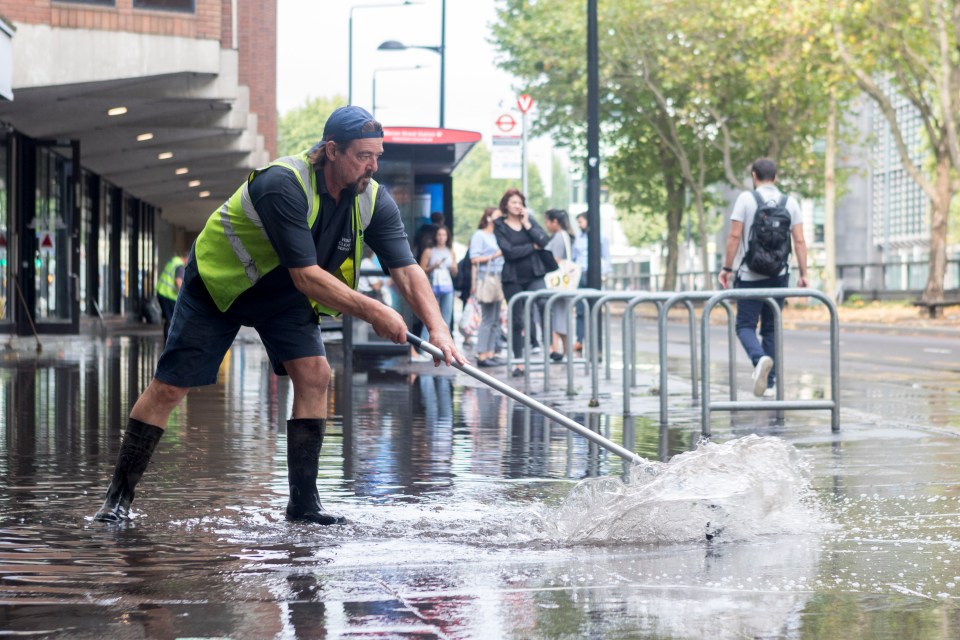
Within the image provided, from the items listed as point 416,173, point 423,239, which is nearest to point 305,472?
point 423,239

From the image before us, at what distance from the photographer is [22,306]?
2631 centimetres

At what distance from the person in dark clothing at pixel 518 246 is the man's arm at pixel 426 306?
9935 millimetres

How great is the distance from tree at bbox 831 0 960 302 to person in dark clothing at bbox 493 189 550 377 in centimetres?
1490

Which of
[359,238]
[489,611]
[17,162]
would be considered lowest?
[489,611]

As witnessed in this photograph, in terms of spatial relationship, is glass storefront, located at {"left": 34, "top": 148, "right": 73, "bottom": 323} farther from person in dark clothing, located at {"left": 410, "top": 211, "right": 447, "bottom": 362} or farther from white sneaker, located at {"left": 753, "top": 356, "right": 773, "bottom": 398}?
white sneaker, located at {"left": 753, "top": 356, "right": 773, "bottom": 398}

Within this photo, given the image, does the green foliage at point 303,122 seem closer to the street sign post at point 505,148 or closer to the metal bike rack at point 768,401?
the street sign post at point 505,148

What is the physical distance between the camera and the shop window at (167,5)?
2456cm

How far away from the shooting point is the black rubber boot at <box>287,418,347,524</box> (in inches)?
247

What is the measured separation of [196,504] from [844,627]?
3.26m

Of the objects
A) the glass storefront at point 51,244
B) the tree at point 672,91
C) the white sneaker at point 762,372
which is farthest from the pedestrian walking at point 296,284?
the tree at point 672,91

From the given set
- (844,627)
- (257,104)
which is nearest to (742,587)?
(844,627)

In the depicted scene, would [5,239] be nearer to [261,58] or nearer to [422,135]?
[422,135]

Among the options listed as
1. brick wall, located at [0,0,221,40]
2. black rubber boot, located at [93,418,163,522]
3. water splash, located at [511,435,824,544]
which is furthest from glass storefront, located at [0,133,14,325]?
water splash, located at [511,435,824,544]

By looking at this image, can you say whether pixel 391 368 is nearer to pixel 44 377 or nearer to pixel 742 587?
pixel 44 377
